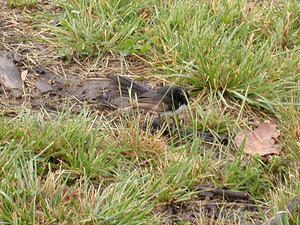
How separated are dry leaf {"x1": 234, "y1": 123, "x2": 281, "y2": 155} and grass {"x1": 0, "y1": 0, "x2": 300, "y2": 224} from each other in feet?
0.22

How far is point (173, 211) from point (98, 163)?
0.60 metres

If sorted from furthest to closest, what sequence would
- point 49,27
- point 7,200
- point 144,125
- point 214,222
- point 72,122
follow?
point 49,27 < point 144,125 < point 72,122 < point 214,222 < point 7,200

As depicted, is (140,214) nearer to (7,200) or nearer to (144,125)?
(7,200)

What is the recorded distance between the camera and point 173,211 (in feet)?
13.5

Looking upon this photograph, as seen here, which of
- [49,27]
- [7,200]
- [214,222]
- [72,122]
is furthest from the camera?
[49,27]

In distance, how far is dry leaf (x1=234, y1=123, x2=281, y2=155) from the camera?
4727 millimetres

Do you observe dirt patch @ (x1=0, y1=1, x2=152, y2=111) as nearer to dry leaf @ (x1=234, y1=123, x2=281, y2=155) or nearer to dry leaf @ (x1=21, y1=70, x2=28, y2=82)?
A: dry leaf @ (x1=21, y1=70, x2=28, y2=82)

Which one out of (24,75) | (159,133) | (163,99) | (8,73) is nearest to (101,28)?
(24,75)

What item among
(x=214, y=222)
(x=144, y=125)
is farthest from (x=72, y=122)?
(x=214, y=222)

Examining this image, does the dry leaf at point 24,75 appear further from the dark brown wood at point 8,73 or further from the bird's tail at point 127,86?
the bird's tail at point 127,86

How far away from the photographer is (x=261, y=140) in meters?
4.88

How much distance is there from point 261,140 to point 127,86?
4.24 ft

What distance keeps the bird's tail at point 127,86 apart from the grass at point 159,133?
278mm

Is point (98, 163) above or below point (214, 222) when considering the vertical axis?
above
